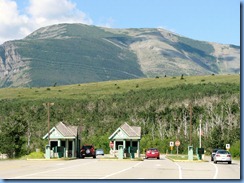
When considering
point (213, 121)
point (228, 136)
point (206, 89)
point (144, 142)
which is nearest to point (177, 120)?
point (213, 121)

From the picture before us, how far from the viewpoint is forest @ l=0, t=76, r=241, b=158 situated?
8919 cm

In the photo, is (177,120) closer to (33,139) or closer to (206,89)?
(33,139)

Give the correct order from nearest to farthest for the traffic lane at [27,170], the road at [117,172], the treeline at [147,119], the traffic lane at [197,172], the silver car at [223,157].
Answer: the road at [117,172] < the traffic lane at [27,170] < the traffic lane at [197,172] < the silver car at [223,157] < the treeline at [147,119]

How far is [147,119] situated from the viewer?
427 ft

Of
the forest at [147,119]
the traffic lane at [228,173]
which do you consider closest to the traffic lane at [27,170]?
the traffic lane at [228,173]

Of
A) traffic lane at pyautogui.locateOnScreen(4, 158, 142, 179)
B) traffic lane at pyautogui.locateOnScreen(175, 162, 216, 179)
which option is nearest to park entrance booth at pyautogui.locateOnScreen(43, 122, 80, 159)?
traffic lane at pyautogui.locateOnScreen(4, 158, 142, 179)

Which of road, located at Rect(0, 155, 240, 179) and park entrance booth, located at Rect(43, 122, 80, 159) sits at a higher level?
park entrance booth, located at Rect(43, 122, 80, 159)

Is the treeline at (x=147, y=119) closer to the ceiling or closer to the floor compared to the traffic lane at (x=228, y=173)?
closer to the ceiling

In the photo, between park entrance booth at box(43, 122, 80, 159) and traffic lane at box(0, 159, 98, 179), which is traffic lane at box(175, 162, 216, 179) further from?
park entrance booth at box(43, 122, 80, 159)

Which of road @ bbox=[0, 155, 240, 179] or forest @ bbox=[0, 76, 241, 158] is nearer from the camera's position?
road @ bbox=[0, 155, 240, 179]

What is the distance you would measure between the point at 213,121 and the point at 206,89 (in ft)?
187

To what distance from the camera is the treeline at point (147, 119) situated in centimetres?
9062

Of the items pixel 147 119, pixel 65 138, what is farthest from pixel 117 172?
pixel 147 119

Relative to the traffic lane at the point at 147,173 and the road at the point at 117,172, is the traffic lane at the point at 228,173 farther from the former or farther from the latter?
the traffic lane at the point at 147,173
